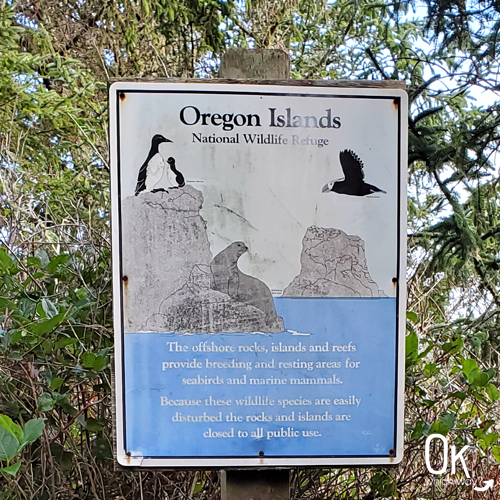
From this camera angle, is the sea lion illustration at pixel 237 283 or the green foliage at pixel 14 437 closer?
the green foliage at pixel 14 437

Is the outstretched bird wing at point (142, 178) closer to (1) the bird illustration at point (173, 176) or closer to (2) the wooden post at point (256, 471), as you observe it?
(1) the bird illustration at point (173, 176)

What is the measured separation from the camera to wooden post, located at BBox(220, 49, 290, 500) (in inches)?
62.2

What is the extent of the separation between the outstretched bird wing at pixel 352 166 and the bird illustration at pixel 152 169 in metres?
0.51

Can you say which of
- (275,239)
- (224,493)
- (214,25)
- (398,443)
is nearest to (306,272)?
(275,239)

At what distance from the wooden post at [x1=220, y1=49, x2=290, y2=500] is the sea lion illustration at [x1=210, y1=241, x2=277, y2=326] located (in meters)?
0.50

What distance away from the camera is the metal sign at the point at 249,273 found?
147cm

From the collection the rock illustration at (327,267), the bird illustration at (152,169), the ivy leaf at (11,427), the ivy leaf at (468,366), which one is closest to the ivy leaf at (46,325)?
the ivy leaf at (11,427)

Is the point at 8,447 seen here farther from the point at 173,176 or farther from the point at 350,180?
the point at 350,180

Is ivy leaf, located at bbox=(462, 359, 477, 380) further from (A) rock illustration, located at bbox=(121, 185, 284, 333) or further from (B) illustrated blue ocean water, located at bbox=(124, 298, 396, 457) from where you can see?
(A) rock illustration, located at bbox=(121, 185, 284, 333)

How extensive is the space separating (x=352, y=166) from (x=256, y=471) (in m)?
0.97

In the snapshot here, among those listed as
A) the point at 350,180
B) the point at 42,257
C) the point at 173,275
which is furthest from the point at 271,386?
the point at 42,257

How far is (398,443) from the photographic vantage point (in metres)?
1.52

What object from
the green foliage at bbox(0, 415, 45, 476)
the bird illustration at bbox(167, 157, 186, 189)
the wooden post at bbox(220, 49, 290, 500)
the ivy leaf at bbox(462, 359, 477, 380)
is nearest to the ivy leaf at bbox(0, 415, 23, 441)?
the green foliage at bbox(0, 415, 45, 476)

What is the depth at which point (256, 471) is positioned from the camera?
5.23 ft
